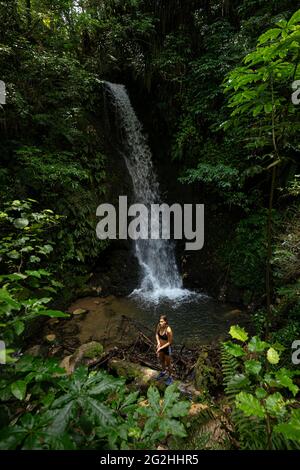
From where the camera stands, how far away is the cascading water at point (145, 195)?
9.69 metres

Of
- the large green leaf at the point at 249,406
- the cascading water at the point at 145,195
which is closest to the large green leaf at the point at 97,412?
the large green leaf at the point at 249,406

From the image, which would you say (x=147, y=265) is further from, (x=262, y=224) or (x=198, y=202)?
(x=262, y=224)

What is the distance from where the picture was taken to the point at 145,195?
10.9m

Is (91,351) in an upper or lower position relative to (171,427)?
lower

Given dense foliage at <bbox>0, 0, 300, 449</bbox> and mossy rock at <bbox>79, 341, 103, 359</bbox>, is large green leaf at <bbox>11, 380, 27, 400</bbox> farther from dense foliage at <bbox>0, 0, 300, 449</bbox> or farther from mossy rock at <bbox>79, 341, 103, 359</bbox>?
mossy rock at <bbox>79, 341, 103, 359</bbox>

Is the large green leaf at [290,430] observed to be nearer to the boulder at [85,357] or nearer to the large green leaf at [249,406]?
the large green leaf at [249,406]

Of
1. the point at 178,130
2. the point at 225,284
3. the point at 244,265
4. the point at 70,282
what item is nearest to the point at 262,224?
the point at 244,265

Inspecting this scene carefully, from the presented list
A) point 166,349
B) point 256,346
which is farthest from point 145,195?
point 256,346

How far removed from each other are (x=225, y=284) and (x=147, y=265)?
114 inches

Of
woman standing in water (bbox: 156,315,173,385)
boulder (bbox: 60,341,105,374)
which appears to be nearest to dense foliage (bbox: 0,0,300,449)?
woman standing in water (bbox: 156,315,173,385)

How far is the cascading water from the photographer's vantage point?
381 inches

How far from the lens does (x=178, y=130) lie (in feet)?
35.5

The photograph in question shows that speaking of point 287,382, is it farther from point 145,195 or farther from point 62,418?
point 145,195

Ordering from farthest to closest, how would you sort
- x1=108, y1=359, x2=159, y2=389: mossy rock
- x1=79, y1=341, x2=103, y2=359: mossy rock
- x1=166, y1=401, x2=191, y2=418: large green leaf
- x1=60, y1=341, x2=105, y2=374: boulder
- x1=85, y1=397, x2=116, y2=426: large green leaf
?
x1=79, y1=341, x2=103, y2=359: mossy rock, x1=60, y1=341, x2=105, y2=374: boulder, x1=108, y1=359, x2=159, y2=389: mossy rock, x1=166, y1=401, x2=191, y2=418: large green leaf, x1=85, y1=397, x2=116, y2=426: large green leaf
